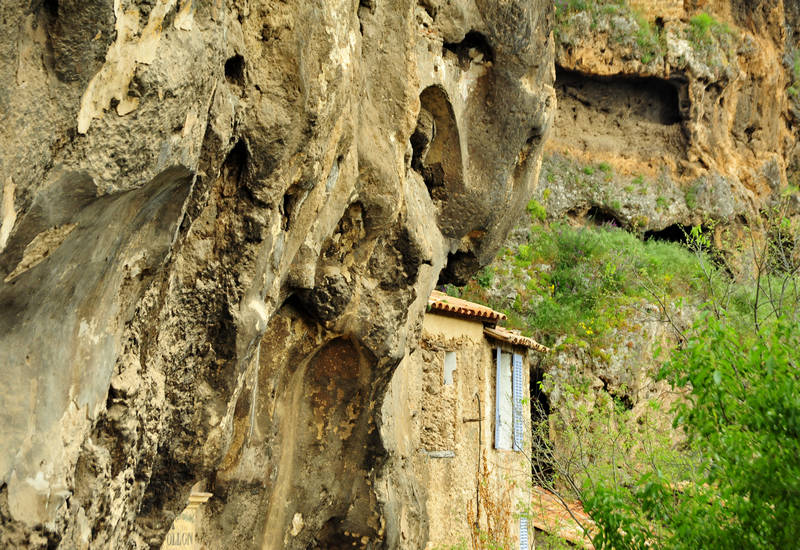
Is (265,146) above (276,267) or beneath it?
above

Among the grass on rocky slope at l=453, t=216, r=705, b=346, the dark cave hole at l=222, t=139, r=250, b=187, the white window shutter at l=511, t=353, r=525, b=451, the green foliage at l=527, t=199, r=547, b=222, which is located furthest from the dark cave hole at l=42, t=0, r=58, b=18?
the green foliage at l=527, t=199, r=547, b=222

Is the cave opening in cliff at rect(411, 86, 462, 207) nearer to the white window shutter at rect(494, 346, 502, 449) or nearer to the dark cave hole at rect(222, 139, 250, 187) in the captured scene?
the dark cave hole at rect(222, 139, 250, 187)

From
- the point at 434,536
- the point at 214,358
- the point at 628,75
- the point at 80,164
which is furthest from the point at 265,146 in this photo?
the point at 628,75

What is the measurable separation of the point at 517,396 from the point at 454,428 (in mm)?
2434

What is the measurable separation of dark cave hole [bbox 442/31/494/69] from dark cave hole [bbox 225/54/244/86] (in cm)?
410

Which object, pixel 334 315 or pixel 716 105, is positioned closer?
pixel 334 315

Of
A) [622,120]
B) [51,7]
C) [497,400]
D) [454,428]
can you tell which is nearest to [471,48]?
[51,7]

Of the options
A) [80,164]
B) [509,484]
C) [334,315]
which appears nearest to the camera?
[80,164]

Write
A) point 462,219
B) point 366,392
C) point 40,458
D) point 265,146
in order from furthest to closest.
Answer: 1. point 462,219
2. point 366,392
3. point 265,146
4. point 40,458

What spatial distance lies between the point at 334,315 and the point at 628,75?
743 inches

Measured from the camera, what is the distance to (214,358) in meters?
5.51

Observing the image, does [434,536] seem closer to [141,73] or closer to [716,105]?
[141,73]

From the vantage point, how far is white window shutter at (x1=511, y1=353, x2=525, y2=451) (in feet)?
51.7

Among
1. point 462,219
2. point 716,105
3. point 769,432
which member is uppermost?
point 716,105
